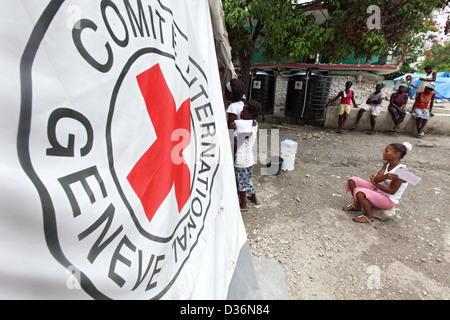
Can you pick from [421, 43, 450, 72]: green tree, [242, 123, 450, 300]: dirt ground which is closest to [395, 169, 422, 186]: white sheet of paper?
[242, 123, 450, 300]: dirt ground

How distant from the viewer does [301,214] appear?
2834 mm

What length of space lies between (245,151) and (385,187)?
1601 millimetres

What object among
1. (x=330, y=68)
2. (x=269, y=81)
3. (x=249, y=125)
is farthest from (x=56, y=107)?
(x=330, y=68)

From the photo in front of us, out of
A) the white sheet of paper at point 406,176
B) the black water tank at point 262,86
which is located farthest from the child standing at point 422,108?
the white sheet of paper at point 406,176

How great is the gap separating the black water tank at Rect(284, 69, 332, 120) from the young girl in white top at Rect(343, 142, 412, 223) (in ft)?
13.9

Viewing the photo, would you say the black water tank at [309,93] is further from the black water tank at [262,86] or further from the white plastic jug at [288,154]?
the white plastic jug at [288,154]

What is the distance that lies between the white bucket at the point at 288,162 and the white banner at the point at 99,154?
298 centimetres

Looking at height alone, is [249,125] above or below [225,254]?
above

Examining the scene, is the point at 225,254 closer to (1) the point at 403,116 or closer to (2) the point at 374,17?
(2) the point at 374,17

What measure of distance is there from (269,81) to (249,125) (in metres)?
5.19

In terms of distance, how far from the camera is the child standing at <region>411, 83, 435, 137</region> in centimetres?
576

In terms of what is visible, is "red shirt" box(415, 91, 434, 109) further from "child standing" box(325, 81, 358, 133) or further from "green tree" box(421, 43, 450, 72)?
"green tree" box(421, 43, 450, 72)

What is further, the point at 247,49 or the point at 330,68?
the point at 330,68

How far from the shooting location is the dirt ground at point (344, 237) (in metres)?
1.91
